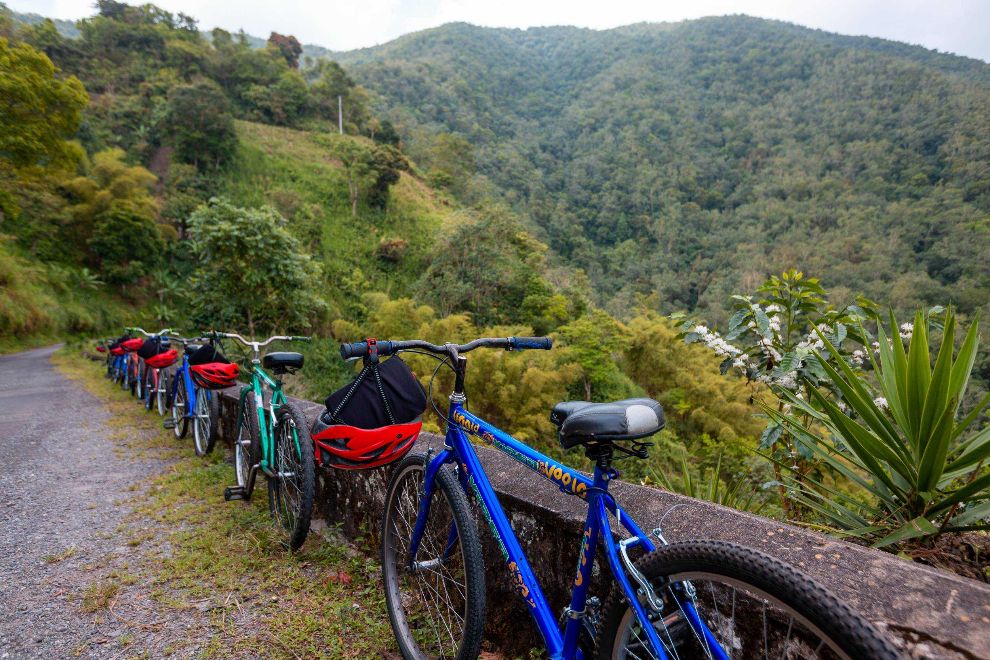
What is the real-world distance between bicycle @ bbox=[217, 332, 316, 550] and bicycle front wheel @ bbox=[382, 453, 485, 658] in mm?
661

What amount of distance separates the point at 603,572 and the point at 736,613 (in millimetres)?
424

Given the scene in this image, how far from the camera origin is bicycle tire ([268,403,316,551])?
8.13 ft

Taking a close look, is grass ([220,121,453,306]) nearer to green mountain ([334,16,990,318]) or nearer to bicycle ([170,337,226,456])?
green mountain ([334,16,990,318])

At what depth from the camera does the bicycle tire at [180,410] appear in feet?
16.3

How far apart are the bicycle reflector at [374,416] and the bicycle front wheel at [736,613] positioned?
1112 mm

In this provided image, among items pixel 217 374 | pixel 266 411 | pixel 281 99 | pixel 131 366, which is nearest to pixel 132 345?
pixel 131 366

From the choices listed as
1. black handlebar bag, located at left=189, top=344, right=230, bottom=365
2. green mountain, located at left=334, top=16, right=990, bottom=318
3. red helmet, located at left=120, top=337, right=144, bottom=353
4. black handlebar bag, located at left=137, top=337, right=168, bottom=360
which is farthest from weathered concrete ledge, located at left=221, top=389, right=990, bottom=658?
green mountain, located at left=334, top=16, right=990, bottom=318

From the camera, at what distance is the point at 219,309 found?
458 inches

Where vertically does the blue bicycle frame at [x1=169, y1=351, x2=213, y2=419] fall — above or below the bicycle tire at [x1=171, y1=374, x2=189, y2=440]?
above

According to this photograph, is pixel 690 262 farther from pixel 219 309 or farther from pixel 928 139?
pixel 219 309

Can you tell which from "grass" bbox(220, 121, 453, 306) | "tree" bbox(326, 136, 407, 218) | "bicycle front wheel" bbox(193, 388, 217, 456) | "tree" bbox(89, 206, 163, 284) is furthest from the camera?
"tree" bbox(326, 136, 407, 218)

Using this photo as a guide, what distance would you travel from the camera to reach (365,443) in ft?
6.54

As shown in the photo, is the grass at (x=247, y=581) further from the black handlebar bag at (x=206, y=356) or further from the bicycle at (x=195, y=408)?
the black handlebar bag at (x=206, y=356)

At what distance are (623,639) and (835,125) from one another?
88.1 meters
